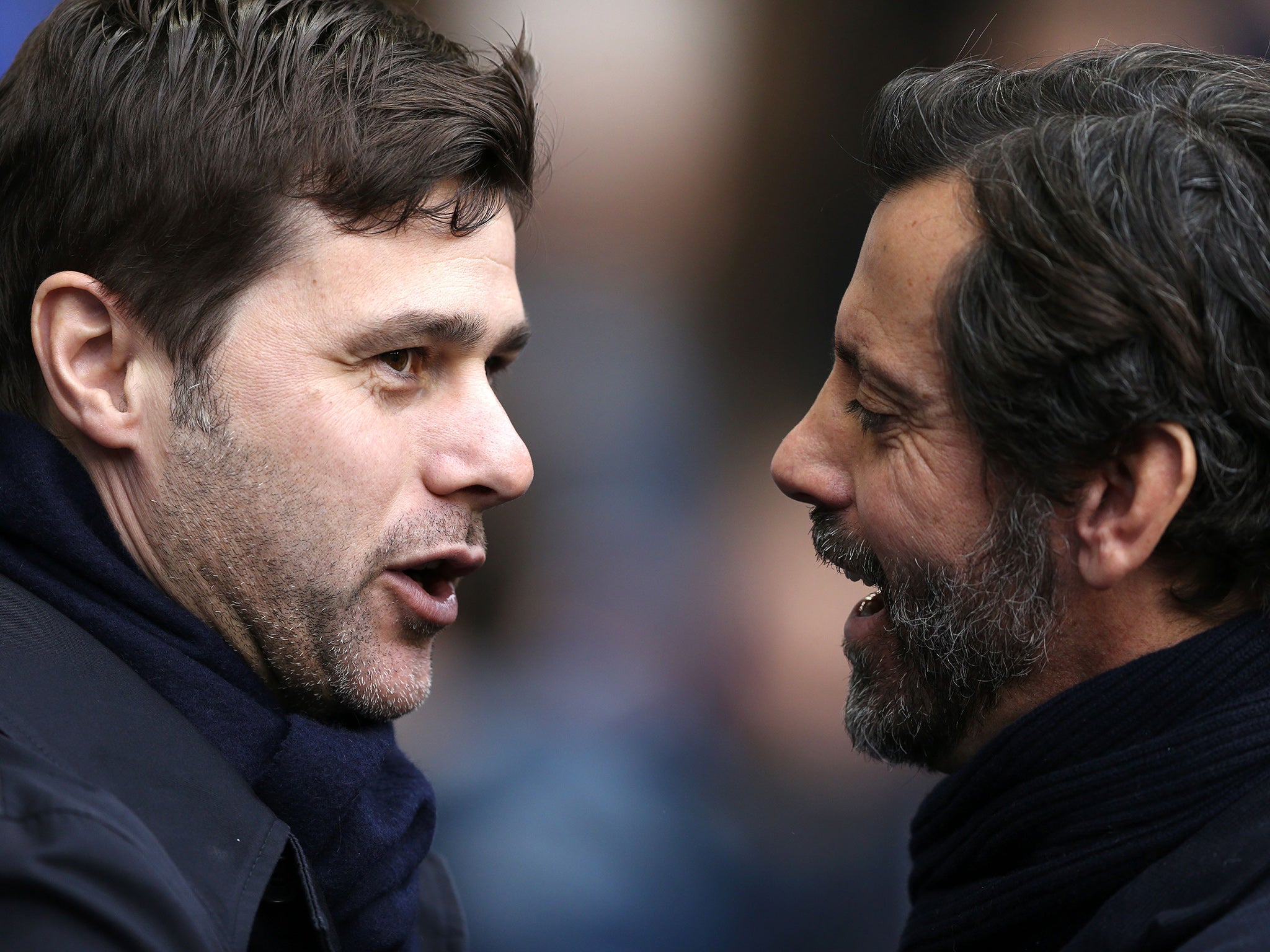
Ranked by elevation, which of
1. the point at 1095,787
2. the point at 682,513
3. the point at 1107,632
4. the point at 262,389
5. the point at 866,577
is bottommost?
the point at 1095,787

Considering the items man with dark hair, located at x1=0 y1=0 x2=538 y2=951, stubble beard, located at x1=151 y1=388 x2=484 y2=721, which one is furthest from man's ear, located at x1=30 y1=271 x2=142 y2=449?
stubble beard, located at x1=151 y1=388 x2=484 y2=721

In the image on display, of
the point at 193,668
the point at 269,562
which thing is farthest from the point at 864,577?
the point at 193,668

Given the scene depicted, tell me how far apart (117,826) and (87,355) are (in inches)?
34.8

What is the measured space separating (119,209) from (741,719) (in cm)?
294

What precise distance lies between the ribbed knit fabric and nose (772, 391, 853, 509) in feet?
1.75

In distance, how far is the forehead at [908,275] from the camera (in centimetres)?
190

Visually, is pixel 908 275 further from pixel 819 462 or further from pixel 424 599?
pixel 424 599

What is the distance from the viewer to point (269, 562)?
1938mm

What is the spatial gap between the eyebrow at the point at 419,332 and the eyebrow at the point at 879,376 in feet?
2.21

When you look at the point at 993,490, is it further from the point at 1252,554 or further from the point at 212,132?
the point at 212,132

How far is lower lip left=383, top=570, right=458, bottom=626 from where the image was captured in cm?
203

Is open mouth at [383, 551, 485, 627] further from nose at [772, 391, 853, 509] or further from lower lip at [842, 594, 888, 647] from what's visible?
lower lip at [842, 594, 888, 647]

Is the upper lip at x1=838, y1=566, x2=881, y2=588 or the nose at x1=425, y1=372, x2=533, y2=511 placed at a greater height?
the nose at x1=425, y1=372, x2=533, y2=511

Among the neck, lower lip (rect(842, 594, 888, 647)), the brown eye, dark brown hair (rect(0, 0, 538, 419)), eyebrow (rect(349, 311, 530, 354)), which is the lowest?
the neck
